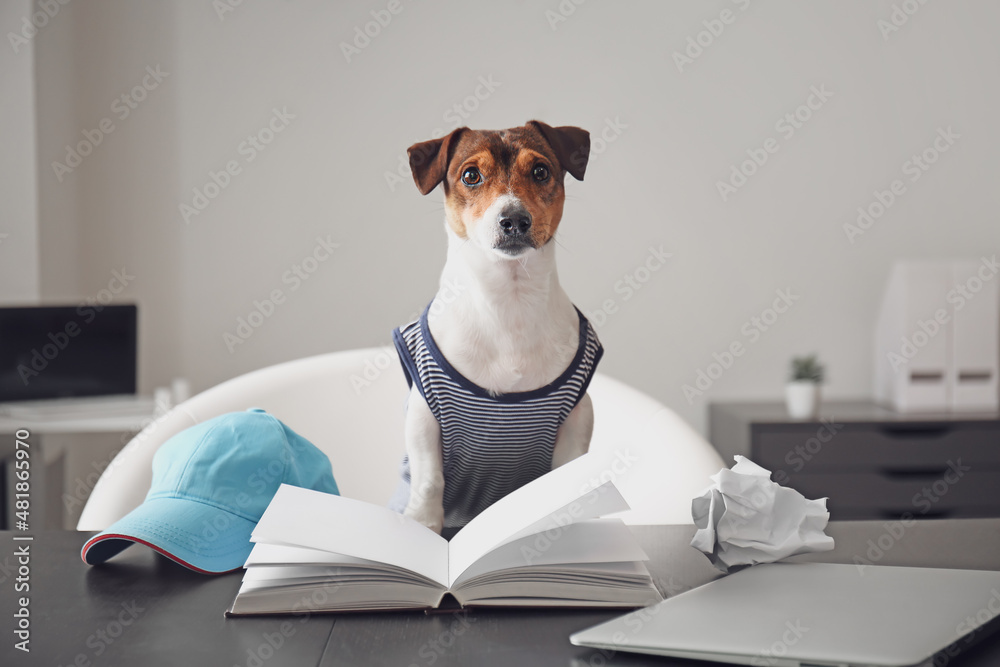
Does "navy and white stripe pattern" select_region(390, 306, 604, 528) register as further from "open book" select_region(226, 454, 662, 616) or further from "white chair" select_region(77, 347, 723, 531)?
"white chair" select_region(77, 347, 723, 531)

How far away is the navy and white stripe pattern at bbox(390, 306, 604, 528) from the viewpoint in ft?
2.57

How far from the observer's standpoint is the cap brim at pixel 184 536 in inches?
26.2

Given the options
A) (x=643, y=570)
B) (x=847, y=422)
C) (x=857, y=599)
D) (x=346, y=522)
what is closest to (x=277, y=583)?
(x=346, y=522)

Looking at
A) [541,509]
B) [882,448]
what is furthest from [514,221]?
[882,448]

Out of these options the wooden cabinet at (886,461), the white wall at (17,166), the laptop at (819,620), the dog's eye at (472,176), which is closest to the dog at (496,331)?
the dog's eye at (472,176)

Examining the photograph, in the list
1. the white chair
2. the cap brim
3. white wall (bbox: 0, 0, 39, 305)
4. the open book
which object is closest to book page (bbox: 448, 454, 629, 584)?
the open book

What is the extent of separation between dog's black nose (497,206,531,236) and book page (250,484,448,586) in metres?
0.29

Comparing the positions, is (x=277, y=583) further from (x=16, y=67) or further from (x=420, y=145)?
(x=16, y=67)

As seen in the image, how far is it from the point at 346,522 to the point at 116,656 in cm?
19

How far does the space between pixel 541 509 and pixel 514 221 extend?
28 cm

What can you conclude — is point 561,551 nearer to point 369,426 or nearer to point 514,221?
point 514,221

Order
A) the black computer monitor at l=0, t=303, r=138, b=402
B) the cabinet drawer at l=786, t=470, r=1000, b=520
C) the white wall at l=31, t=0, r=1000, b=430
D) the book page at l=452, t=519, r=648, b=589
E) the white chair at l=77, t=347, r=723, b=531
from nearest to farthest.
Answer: the book page at l=452, t=519, r=648, b=589
the white chair at l=77, t=347, r=723, b=531
the black computer monitor at l=0, t=303, r=138, b=402
the cabinet drawer at l=786, t=470, r=1000, b=520
the white wall at l=31, t=0, r=1000, b=430

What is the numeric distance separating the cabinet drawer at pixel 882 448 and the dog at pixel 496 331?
188 cm

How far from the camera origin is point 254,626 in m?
0.56
